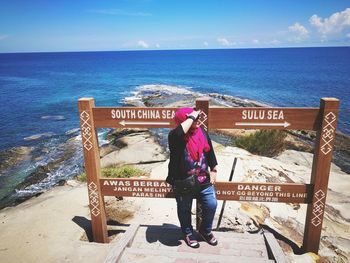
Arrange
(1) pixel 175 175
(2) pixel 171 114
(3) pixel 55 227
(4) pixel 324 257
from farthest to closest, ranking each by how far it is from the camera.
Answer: (3) pixel 55 227
(4) pixel 324 257
(2) pixel 171 114
(1) pixel 175 175

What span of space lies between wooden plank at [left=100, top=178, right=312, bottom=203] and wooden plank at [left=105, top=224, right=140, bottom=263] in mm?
561

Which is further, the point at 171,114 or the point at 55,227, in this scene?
the point at 55,227

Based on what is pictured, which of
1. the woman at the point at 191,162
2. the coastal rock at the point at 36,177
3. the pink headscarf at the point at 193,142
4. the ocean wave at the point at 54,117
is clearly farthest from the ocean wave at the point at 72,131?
the pink headscarf at the point at 193,142

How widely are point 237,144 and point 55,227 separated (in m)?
9.64

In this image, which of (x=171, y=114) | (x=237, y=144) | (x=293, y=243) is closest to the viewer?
(x=171, y=114)

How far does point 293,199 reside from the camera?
4535mm

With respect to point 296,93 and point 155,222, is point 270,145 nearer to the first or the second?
point 155,222

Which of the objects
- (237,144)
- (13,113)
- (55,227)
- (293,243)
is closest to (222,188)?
(293,243)

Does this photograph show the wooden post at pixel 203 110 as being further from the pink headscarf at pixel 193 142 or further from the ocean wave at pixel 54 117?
the ocean wave at pixel 54 117

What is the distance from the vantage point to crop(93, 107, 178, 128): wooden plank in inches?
178

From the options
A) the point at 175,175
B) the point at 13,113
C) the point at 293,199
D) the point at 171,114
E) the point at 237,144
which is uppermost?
the point at 171,114

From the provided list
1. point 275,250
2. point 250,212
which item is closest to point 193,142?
point 275,250

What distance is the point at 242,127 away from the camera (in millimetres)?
4398

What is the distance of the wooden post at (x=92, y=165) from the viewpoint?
4625 millimetres
